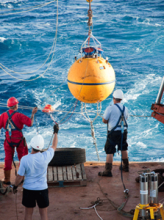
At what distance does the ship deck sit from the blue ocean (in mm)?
4007

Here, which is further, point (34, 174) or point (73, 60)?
point (73, 60)

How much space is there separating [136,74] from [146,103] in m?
3.16

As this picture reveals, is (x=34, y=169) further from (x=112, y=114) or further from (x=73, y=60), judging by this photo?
(x=73, y=60)

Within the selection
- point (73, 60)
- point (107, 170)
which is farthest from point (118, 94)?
point (73, 60)

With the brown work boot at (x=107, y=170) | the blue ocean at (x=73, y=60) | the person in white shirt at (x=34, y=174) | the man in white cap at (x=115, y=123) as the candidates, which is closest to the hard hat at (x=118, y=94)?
the man in white cap at (x=115, y=123)

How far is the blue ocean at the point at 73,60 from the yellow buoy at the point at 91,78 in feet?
11.3

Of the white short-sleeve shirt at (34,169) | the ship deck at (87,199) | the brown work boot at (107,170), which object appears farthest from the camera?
the brown work boot at (107,170)

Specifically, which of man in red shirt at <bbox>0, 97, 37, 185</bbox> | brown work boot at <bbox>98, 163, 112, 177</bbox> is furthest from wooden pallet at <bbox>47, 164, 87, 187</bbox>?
man in red shirt at <bbox>0, 97, 37, 185</bbox>

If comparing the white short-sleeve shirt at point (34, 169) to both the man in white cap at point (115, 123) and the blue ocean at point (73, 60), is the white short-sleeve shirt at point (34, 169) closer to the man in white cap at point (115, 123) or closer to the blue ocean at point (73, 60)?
the man in white cap at point (115, 123)

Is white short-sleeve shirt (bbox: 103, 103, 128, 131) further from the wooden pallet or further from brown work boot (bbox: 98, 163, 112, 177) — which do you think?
the wooden pallet

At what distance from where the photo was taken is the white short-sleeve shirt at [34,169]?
135 inches

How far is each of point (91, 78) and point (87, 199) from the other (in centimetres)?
197

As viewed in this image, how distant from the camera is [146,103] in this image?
15.9 meters

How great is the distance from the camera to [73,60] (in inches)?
762
